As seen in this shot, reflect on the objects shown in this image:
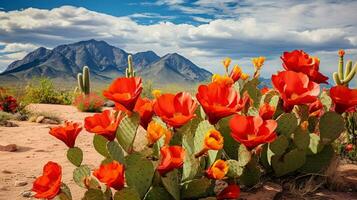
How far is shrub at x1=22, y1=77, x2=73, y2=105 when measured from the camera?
68.1 ft

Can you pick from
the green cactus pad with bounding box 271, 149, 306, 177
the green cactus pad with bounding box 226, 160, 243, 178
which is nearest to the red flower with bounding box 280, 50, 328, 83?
the green cactus pad with bounding box 271, 149, 306, 177

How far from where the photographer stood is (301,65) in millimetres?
3371

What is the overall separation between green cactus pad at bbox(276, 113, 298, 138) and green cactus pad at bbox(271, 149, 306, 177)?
0.15 meters

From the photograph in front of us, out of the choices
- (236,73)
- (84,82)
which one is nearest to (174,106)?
(236,73)

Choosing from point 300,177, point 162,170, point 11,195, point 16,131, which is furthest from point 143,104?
point 16,131

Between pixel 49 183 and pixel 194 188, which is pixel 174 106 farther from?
pixel 49 183

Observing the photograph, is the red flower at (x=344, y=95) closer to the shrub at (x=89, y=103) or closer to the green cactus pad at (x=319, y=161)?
the green cactus pad at (x=319, y=161)

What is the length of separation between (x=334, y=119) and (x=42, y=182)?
218cm

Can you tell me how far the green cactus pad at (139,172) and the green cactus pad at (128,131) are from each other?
0.41 ft

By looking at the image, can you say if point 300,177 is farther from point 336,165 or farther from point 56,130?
point 56,130

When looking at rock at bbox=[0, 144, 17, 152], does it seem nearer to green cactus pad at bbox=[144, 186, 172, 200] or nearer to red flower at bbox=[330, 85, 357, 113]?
green cactus pad at bbox=[144, 186, 172, 200]

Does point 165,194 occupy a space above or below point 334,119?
below

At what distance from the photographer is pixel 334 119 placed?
3.44 meters

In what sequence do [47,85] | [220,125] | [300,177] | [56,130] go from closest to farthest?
[56,130]
[220,125]
[300,177]
[47,85]
